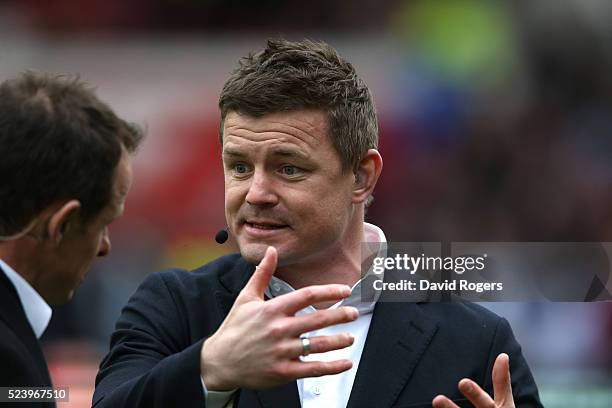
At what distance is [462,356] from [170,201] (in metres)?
5.76

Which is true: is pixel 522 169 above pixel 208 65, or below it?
below

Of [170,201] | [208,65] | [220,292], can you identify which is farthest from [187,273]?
[208,65]

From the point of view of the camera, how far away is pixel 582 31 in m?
10.1

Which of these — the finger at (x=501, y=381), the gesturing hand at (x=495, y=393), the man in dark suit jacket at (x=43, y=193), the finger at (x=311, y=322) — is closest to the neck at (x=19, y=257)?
the man in dark suit jacket at (x=43, y=193)

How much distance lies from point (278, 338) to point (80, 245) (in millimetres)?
573

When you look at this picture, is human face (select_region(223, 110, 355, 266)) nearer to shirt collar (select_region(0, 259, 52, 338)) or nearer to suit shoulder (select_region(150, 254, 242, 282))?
suit shoulder (select_region(150, 254, 242, 282))

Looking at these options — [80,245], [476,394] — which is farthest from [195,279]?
[476,394]

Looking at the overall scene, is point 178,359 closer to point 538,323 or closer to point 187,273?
point 187,273

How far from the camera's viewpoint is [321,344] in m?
2.68

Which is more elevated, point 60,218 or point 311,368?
point 60,218

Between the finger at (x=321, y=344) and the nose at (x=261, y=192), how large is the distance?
2.59 feet

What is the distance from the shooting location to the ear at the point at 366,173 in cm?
372


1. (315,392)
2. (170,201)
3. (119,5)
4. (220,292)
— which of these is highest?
(119,5)

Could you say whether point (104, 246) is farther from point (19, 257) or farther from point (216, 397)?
point (216, 397)
